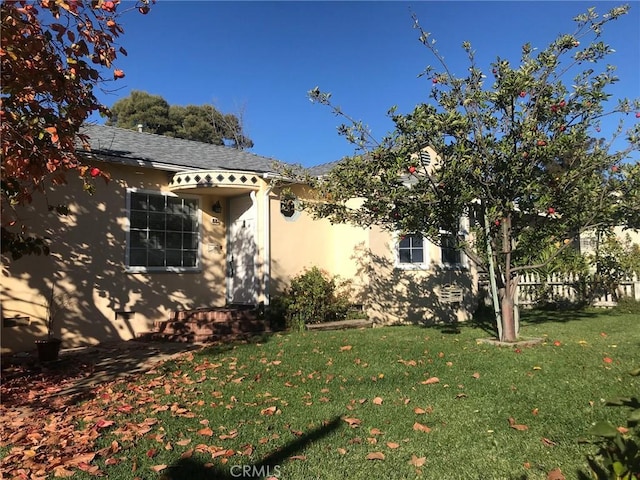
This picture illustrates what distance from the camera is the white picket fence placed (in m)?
13.9

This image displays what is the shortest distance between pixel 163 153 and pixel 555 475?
33.4ft

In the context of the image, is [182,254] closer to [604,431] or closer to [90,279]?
[90,279]

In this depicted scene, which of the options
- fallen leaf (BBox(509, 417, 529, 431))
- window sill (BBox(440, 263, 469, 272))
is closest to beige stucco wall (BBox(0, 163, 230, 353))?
window sill (BBox(440, 263, 469, 272))

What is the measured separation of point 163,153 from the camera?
11.2 m

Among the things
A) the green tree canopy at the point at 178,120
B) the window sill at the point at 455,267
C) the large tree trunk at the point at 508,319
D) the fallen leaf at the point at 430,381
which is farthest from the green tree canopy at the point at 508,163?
the green tree canopy at the point at 178,120

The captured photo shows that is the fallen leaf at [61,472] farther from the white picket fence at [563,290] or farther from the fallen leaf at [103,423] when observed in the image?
the white picket fence at [563,290]

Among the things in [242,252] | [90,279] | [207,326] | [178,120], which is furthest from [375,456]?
[178,120]

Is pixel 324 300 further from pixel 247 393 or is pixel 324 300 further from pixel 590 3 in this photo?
pixel 590 3

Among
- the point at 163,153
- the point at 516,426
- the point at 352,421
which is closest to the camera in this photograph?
the point at 516,426

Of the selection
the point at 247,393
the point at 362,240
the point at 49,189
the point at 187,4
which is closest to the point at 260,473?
the point at 247,393

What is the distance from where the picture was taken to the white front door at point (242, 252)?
35.4 feet

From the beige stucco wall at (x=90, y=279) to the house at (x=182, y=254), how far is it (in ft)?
0.06

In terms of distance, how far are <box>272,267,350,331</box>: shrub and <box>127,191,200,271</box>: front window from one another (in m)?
2.23

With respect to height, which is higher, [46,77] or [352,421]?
[46,77]
